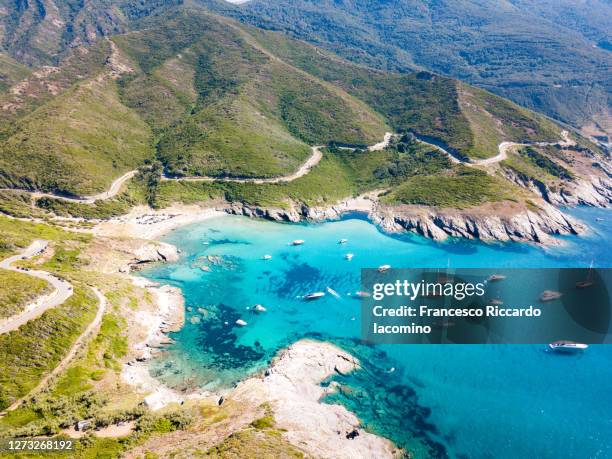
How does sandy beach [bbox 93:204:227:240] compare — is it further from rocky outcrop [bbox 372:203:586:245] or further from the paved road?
rocky outcrop [bbox 372:203:586:245]

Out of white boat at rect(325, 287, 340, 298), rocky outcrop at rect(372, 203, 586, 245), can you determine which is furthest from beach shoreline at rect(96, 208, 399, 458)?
rocky outcrop at rect(372, 203, 586, 245)

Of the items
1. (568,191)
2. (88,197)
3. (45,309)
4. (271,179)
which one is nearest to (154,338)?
(45,309)

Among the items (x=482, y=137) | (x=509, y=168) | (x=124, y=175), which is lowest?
(x=124, y=175)

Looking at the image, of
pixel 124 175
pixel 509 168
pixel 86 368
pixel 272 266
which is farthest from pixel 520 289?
pixel 124 175

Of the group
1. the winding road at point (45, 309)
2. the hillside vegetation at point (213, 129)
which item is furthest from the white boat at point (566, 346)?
the winding road at point (45, 309)

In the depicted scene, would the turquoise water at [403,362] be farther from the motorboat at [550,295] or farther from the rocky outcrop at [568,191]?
the rocky outcrop at [568,191]

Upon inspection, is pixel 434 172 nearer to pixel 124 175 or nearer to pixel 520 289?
pixel 520 289

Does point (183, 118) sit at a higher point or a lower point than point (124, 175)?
higher
